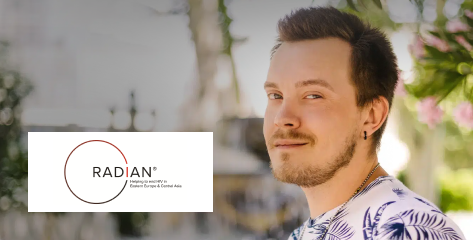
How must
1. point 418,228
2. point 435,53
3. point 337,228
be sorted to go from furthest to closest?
1. point 435,53
2. point 337,228
3. point 418,228

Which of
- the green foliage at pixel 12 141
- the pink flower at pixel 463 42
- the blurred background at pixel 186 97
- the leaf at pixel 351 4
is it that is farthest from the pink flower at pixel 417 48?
the green foliage at pixel 12 141

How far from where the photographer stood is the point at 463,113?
2.19 meters

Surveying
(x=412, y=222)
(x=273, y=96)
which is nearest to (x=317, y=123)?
(x=273, y=96)

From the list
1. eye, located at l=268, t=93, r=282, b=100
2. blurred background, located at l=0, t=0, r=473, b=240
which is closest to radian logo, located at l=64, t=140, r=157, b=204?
blurred background, located at l=0, t=0, r=473, b=240

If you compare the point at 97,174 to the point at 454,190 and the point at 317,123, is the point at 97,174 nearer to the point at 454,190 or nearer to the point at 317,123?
the point at 317,123

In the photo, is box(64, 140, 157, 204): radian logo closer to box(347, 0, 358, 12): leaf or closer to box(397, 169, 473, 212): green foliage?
box(347, 0, 358, 12): leaf

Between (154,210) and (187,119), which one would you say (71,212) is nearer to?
(154,210)

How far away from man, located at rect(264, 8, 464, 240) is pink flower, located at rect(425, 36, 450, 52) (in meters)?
0.87

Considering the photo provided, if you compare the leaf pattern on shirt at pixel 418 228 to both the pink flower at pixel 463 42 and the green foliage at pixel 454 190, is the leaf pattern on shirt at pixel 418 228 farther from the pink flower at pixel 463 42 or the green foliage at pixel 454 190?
the green foliage at pixel 454 190

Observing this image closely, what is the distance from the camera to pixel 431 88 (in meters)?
2.13

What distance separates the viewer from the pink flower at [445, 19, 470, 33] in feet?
6.39

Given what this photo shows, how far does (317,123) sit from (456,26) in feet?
4.04

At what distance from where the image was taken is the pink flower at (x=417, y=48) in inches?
84.8

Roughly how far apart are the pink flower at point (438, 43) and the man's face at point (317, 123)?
1.00 meters
